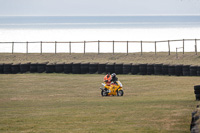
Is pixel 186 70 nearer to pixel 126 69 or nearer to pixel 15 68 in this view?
pixel 126 69

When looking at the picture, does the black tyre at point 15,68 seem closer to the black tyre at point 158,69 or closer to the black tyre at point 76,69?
the black tyre at point 76,69

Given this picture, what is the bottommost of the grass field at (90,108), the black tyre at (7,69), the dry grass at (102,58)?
the grass field at (90,108)

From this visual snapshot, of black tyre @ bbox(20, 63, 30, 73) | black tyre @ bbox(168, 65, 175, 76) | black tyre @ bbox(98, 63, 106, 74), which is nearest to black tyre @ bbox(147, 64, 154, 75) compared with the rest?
black tyre @ bbox(168, 65, 175, 76)

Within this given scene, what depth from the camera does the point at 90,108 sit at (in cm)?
2039

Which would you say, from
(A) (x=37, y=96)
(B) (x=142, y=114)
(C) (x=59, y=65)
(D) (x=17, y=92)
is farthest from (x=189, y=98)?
(C) (x=59, y=65)

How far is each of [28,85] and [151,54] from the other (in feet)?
73.2

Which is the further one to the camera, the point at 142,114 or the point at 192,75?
the point at 192,75

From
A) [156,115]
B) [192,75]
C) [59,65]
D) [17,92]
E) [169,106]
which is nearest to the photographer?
[156,115]

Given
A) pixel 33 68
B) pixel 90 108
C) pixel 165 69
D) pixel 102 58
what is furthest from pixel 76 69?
pixel 90 108

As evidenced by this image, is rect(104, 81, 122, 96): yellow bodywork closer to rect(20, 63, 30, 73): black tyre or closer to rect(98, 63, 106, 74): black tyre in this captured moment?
rect(98, 63, 106, 74): black tyre

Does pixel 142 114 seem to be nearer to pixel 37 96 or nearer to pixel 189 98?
pixel 189 98

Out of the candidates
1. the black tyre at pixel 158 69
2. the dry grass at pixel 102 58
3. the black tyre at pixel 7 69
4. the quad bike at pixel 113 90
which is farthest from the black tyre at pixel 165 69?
the black tyre at pixel 7 69

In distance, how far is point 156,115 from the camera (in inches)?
705

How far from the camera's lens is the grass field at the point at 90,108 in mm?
16141
